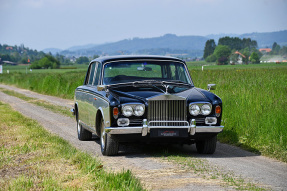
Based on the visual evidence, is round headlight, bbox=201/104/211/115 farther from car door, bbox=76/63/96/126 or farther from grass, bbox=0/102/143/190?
car door, bbox=76/63/96/126

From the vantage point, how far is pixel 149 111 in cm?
876

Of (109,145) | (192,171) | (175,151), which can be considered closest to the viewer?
(192,171)

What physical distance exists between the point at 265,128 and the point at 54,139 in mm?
4313

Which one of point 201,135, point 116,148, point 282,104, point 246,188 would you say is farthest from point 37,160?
point 282,104

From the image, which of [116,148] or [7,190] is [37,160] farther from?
[7,190]

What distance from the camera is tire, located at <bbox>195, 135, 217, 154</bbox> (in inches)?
370

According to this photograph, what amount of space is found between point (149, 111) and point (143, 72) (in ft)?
5.14

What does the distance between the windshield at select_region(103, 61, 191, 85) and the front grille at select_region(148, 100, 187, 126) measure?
55.0 inches

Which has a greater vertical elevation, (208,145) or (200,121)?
(200,121)

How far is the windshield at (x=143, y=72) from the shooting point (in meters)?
10.1

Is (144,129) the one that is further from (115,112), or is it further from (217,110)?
(217,110)

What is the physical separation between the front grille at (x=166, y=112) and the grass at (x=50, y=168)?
1322 mm

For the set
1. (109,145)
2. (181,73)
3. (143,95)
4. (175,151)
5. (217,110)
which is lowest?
(175,151)

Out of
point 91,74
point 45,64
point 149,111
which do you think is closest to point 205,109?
point 149,111
